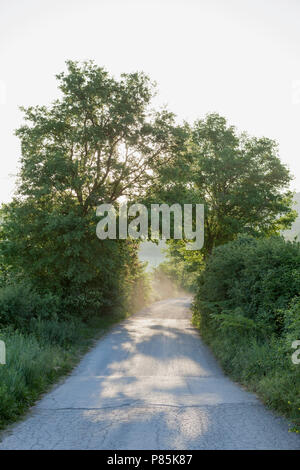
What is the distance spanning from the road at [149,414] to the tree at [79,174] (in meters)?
8.99

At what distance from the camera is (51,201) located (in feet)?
69.4

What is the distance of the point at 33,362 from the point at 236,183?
2568 centimetres

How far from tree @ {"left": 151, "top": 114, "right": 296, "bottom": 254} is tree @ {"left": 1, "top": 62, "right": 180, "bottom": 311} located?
27.5ft

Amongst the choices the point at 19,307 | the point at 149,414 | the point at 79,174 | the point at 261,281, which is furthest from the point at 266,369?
the point at 79,174

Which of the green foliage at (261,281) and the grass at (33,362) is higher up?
the green foliage at (261,281)

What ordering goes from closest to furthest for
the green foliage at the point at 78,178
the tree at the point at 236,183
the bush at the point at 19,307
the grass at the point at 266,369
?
the grass at the point at 266,369, the bush at the point at 19,307, the green foliage at the point at 78,178, the tree at the point at 236,183

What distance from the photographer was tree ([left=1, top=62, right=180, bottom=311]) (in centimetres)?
1975

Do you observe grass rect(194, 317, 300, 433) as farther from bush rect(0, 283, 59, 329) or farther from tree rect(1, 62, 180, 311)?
tree rect(1, 62, 180, 311)

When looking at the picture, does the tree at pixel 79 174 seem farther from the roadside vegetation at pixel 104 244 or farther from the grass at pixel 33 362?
the grass at pixel 33 362

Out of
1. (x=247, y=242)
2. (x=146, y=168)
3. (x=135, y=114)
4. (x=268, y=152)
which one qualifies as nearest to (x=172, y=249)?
(x=268, y=152)

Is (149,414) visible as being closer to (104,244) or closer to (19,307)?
(19,307)

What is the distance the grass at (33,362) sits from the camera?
706cm

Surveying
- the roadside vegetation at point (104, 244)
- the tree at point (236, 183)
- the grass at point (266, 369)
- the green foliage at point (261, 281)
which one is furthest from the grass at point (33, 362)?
the tree at point (236, 183)
